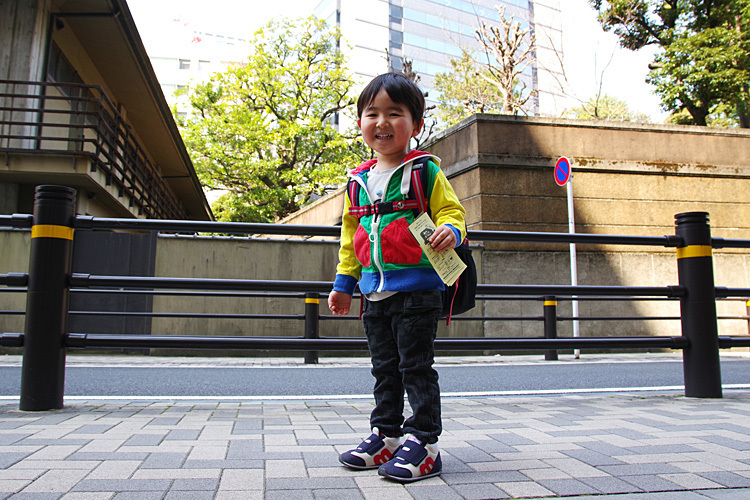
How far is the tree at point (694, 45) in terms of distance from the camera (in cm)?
1875

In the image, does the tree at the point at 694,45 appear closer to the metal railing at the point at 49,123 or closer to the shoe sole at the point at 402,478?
the metal railing at the point at 49,123

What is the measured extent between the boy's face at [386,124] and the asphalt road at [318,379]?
2.60 m

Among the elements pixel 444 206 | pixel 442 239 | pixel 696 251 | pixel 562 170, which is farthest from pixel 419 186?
pixel 562 170

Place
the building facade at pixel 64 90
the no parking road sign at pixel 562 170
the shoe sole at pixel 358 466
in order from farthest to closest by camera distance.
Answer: the building facade at pixel 64 90
the no parking road sign at pixel 562 170
the shoe sole at pixel 358 466

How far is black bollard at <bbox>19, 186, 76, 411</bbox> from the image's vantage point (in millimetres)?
3027

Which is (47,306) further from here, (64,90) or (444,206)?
(64,90)

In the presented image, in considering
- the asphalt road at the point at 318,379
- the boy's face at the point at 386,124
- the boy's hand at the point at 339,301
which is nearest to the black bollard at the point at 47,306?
the asphalt road at the point at 318,379

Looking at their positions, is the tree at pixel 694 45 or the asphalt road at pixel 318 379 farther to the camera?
the tree at pixel 694 45

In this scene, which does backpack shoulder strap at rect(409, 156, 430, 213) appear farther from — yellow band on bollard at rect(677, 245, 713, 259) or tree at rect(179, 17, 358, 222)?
tree at rect(179, 17, 358, 222)

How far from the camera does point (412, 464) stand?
1.95 metres

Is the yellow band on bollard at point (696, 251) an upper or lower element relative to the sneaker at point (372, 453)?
upper

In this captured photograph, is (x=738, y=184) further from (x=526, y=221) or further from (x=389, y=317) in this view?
(x=389, y=317)

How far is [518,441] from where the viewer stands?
252cm

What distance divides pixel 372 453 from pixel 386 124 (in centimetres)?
122
